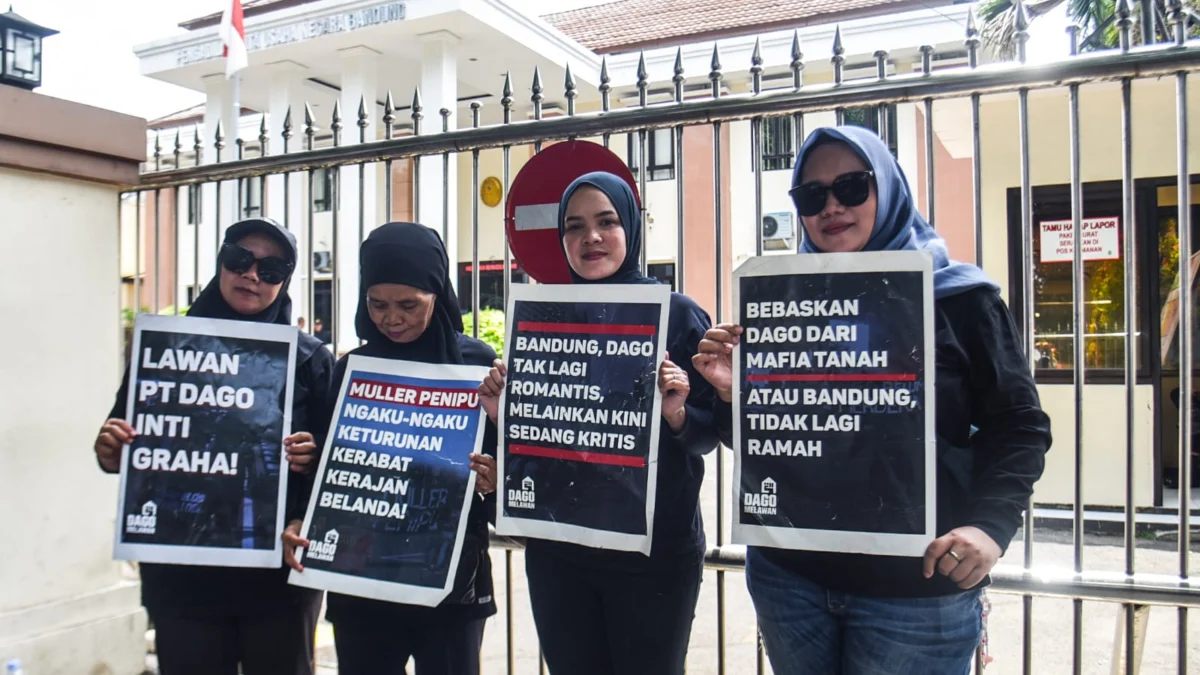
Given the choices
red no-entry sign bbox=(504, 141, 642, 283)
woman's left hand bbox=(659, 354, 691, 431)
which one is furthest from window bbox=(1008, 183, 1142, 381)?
woman's left hand bbox=(659, 354, 691, 431)

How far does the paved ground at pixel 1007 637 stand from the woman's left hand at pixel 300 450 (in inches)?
74.2

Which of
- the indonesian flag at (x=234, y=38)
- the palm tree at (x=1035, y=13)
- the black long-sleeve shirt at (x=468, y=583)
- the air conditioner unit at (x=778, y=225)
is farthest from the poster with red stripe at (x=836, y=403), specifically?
the indonesian flag at (x=234, y=38)

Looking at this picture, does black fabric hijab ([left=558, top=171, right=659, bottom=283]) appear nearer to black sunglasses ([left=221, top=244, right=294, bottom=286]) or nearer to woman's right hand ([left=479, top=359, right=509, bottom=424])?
woman's right hand ([left=479, top=359, right=509, bottom=424])

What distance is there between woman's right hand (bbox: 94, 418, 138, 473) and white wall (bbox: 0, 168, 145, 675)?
1.55 meters

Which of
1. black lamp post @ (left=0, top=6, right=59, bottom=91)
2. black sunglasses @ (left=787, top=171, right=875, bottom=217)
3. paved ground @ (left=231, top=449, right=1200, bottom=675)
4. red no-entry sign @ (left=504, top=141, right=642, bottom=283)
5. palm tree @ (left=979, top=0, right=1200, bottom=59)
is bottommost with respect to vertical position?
paved ground @ (left=231, top=449, right=1200, bottom=675)

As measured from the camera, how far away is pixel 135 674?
3959mm

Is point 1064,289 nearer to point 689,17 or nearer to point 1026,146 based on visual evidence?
point 1026,146

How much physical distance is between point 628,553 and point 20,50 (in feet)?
11.6

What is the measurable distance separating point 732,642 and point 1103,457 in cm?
463

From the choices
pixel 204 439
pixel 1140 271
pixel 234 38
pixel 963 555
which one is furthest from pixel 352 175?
pixel 963 555

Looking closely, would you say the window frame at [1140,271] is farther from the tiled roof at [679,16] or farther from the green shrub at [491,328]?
the tiled roof at [679,16]

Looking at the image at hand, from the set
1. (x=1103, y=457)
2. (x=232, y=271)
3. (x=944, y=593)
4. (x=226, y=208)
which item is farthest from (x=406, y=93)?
(x=944, y=593)

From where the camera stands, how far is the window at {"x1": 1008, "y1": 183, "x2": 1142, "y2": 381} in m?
A: 7.48

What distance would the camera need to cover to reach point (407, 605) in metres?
2.27
